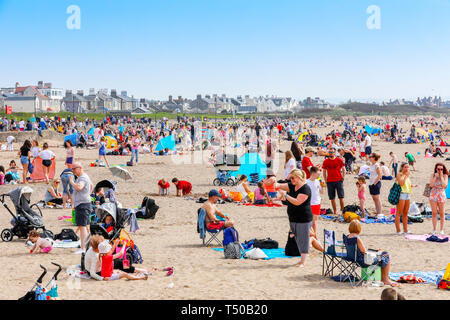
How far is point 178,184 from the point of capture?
14.7 m

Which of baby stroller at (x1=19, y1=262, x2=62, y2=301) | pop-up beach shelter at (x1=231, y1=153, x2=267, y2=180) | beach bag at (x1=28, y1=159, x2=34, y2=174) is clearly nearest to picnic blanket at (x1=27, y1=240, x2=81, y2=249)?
baby stroller at (x1=19, y1=262, x2=62, y2=301)

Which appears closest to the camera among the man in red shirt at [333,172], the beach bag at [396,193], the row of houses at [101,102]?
the beach bag at [396,193]

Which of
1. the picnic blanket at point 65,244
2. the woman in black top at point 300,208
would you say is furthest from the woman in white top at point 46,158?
the woman in black top at point 300,208

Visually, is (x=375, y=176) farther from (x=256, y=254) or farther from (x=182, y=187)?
(x=182, y=187)

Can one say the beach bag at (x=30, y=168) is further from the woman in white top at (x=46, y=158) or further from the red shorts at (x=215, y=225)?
the red shorts at (x=215, y=225)

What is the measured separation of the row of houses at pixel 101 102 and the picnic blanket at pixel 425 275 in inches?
2626

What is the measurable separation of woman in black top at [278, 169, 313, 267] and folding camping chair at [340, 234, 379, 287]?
71 centimetres

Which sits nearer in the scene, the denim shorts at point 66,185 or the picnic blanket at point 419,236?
the picnic blanket at point 419,236

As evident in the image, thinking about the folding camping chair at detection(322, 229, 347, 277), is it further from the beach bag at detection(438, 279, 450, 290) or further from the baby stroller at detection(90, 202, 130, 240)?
the baby stroller at detection(90, 202, 130, 240)

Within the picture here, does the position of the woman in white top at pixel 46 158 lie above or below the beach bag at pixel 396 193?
above

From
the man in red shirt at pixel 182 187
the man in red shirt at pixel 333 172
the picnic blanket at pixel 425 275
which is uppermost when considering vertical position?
the man in red shirt at pixel 333 172

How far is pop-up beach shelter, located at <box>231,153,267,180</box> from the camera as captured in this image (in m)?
16.6

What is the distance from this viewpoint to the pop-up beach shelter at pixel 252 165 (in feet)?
54.4

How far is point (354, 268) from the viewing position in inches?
270
